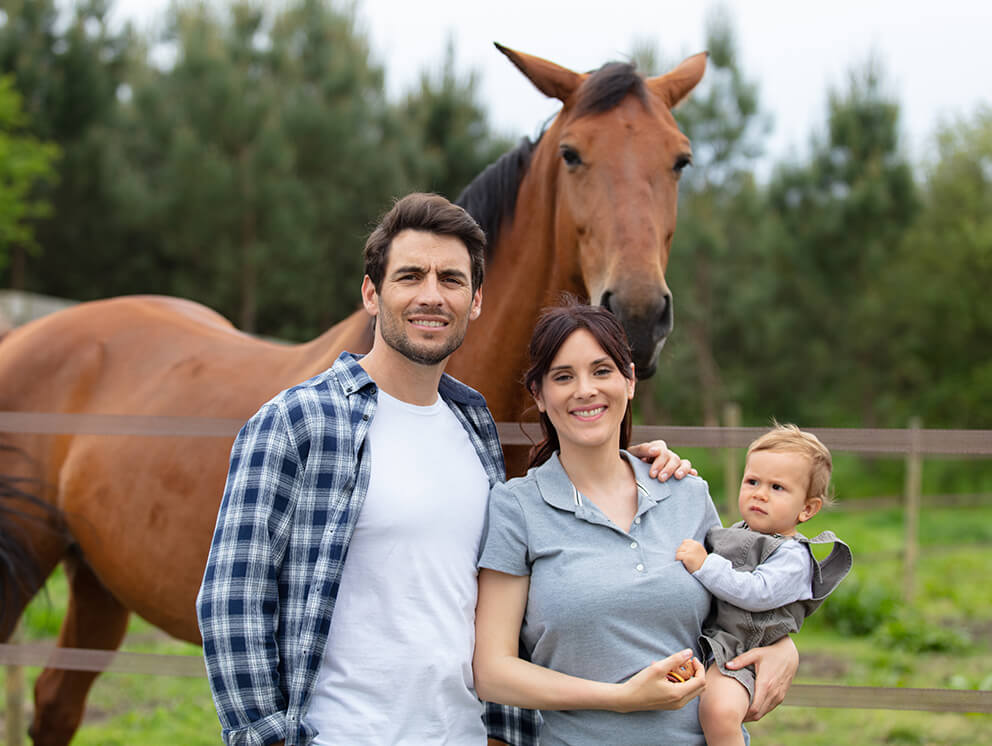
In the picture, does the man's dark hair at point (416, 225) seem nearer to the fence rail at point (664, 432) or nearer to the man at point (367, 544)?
the man at point (367, 544)

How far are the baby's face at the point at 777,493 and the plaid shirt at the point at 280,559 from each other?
2.49 feet

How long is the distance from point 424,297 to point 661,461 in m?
0.58

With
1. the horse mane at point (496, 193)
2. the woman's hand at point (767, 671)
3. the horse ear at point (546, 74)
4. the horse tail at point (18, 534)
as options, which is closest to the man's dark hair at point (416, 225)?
the woman's hand at point (767, 671)

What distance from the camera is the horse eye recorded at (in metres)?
2.48

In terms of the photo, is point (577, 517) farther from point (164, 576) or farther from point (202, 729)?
point (202, 729)

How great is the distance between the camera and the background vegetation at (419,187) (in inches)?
599

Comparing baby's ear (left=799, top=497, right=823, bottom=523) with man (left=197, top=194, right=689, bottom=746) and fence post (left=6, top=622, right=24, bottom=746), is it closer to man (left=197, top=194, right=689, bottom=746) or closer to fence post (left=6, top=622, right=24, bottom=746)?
man (left=197, top=194, right=689, bottom=746)

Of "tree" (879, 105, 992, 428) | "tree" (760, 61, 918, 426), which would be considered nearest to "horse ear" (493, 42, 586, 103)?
"tree" (760, 61, 918, 426)

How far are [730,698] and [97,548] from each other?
8.22 feet

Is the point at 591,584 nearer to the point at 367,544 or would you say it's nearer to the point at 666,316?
the point at 367,544

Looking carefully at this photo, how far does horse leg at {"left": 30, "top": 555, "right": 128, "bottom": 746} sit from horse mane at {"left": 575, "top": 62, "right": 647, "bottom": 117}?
8.65 feet

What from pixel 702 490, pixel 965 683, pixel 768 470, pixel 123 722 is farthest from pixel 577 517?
pixel 965 683

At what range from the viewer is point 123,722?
14.1ft

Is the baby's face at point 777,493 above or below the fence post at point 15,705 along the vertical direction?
above
